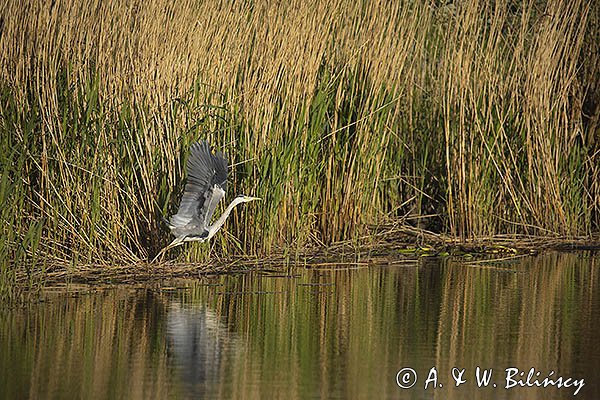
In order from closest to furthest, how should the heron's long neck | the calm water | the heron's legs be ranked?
1. the calm water
2. the heron's legs
3. the heron's long neck

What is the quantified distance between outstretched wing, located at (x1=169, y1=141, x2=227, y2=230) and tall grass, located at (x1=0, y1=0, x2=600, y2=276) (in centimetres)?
32

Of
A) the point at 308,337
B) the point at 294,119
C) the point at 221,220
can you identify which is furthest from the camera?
the point at 294,119

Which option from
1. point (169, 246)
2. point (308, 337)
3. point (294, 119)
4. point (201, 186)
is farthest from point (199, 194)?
point (308, 337)

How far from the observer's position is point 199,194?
6977 mm

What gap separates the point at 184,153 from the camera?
24.1 ft

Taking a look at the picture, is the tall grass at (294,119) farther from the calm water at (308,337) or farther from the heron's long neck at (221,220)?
the calm water at (308,337)

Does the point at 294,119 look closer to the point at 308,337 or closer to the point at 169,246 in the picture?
the point at 169,246

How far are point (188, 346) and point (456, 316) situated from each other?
150 centimetres

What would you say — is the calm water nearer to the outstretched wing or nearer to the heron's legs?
the heron's legs

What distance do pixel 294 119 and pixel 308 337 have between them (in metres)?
2.55

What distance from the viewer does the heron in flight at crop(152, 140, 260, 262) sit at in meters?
6.92

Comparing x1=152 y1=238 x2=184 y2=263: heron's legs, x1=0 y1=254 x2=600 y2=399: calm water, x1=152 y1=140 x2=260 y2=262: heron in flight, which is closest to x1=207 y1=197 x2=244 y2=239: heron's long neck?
x1=152 y1=140 x2=260 y2=262: heron in flight

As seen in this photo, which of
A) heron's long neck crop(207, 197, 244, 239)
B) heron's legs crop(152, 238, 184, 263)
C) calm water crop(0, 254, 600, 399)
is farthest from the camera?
heron's long neck crop(207, 197, 244, 239)

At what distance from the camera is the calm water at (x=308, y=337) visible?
4.67 meters
